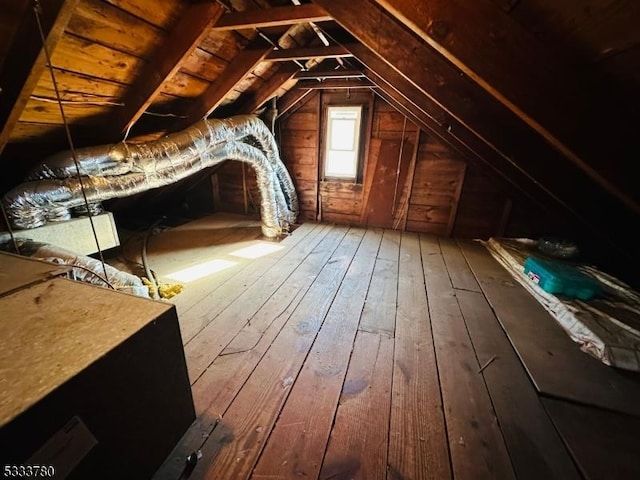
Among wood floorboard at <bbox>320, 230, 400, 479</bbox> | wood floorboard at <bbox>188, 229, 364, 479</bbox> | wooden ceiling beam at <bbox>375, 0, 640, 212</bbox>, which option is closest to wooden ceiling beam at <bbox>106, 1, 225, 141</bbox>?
wooden ceiling beam at <bbox>375, 0, 640, 212</bbox>

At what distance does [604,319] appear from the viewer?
62.5 inches

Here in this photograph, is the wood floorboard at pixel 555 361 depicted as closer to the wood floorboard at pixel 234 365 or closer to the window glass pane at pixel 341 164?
the wood floorboard at pixel 234 365

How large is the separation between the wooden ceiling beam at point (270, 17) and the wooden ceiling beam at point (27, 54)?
0.69 m

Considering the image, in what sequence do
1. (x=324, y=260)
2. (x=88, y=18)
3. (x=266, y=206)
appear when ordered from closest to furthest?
1. (x=88, y=18)
2. (x=324, y=260)
3. (x=266, y=206)

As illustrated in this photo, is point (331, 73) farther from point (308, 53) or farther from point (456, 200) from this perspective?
point (456, 200)

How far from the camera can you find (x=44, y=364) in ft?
1.64

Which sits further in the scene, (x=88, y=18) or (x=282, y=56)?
(x=282, y=56)

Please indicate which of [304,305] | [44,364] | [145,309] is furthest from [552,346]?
[44,364]

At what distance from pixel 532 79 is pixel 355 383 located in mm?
1309

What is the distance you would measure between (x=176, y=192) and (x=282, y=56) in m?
2.89

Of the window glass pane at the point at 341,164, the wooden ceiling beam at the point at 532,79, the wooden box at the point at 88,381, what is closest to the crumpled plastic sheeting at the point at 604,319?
the wooden ceiling beam at the point at 532,79

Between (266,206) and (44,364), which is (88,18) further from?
(266,206)

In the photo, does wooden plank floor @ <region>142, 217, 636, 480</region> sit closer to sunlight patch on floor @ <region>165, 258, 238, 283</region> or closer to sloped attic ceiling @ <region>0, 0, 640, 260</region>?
sunlight patch on floor @ <region>165, 258, 238, 283</region>

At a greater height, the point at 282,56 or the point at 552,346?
the point at 282,56
